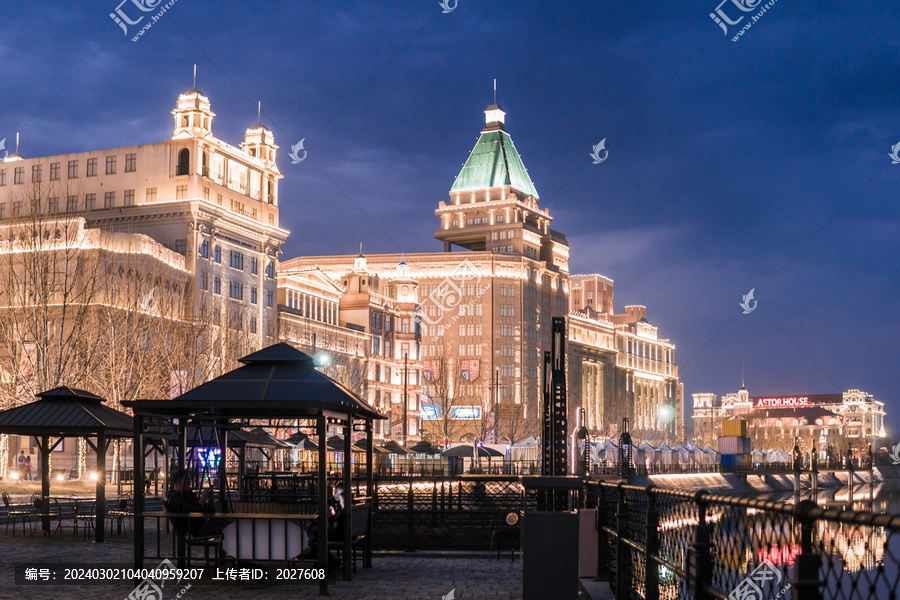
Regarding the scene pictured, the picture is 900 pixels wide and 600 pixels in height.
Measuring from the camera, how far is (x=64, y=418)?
75.7ft

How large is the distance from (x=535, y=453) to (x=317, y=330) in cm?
4866

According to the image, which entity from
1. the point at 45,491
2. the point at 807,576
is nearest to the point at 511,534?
the point at 45,491

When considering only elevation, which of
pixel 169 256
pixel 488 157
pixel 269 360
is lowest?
pixel 269 360

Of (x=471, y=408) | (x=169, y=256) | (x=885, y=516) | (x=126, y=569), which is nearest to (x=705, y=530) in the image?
(x=885, y=516)

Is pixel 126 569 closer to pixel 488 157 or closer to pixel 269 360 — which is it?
pixel 269 360

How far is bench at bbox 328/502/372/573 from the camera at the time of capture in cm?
1641

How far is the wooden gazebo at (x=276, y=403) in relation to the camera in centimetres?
1513

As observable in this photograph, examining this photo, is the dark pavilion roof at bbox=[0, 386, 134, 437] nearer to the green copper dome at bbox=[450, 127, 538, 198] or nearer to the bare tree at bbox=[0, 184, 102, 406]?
the bare tree at bbox=[0, 184, 102, 406]

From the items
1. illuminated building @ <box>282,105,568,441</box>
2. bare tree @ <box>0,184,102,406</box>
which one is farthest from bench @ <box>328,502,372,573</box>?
illuminated building @ <box>282,105,568,441</box>

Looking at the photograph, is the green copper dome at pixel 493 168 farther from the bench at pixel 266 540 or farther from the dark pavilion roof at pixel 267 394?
the bench at pixel 266 540

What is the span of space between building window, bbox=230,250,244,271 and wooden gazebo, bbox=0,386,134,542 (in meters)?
64.3

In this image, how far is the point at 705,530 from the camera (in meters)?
7.35

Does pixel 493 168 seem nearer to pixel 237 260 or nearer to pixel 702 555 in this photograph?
pixel 237 260

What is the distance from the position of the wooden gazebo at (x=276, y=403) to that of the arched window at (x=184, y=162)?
72.3 meters
